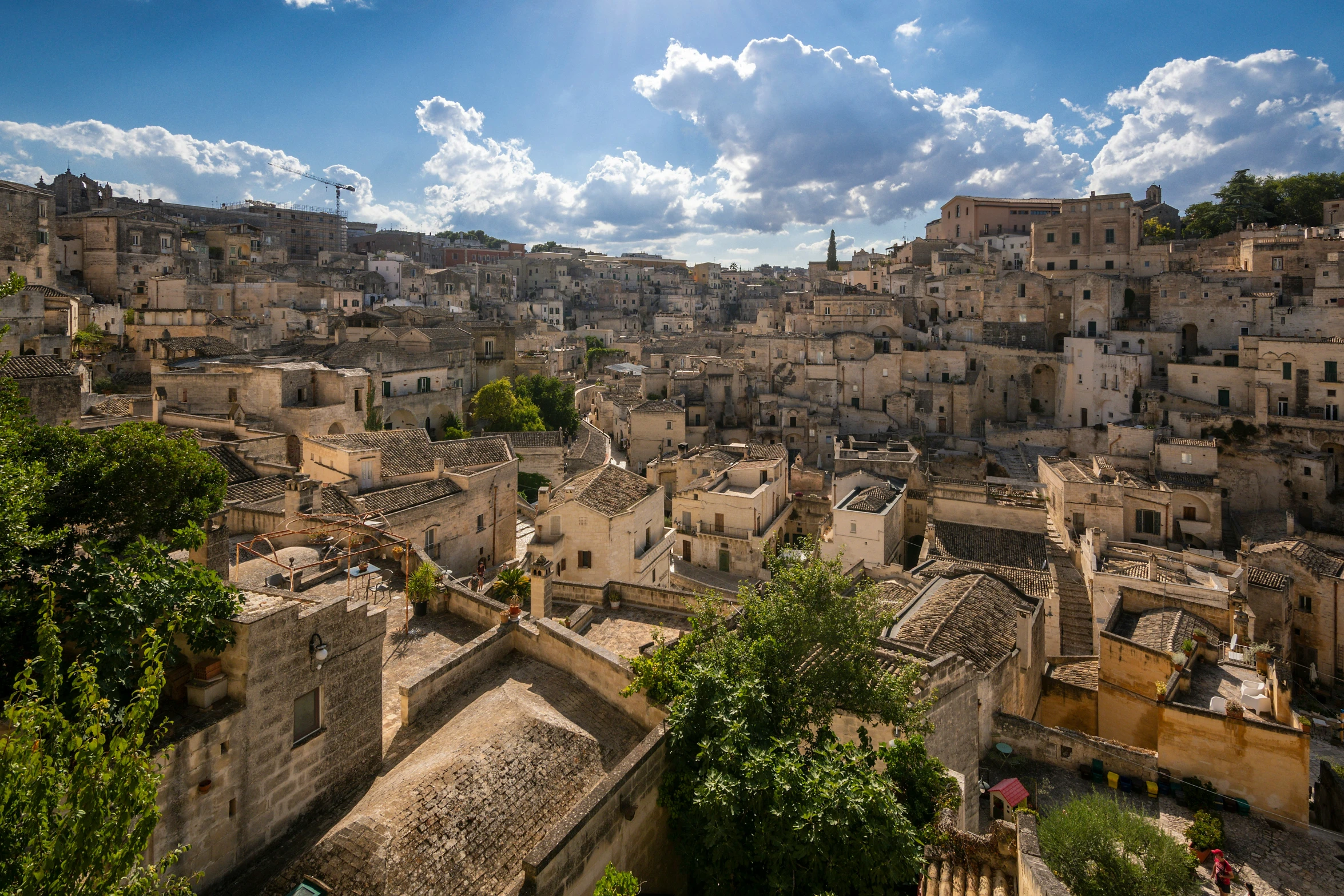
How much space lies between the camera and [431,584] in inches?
555

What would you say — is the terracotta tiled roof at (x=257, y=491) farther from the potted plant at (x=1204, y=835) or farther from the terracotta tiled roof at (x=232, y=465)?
the potted plant at (x=1204, y=835)

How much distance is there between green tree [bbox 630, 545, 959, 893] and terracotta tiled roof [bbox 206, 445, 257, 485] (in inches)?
658

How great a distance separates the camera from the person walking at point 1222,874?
38.3ft

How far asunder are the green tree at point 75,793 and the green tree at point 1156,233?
257ft

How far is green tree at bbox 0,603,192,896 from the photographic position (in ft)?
15.9

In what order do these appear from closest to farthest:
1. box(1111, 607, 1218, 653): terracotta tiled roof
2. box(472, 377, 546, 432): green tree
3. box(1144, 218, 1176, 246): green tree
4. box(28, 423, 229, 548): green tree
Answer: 1. box(28, 423, 229, 548): green tree
2. box(1111, 607, 1218, 653): terracotta tiled roof
3. box(472, 377, 546, 432): green tree
4. box(1144, 218, 1176, 246): green tree

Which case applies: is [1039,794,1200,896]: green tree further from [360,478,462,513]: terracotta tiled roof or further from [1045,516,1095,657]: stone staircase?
[360,478,462,513]: terracotta tiled roof

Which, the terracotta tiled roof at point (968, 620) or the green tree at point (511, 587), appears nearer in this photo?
the terracotta tiled roof at point (968, 620)

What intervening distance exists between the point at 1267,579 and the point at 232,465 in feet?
118

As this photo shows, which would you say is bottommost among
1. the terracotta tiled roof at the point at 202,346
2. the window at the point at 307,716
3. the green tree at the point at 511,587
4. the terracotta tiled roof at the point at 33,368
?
the green tree at the point at 511,587

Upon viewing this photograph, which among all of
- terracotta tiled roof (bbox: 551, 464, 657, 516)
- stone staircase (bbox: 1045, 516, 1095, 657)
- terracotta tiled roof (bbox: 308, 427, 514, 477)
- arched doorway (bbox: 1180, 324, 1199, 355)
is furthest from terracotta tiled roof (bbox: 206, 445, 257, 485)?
arched doorway (bbox: 1180, 324, 1199, 355)

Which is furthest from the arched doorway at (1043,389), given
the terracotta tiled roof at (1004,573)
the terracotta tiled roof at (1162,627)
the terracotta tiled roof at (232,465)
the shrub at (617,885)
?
the shrub at (617,885)

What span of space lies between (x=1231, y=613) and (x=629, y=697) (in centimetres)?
1864

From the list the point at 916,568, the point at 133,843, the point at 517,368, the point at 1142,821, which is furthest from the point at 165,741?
the point at 517,368
